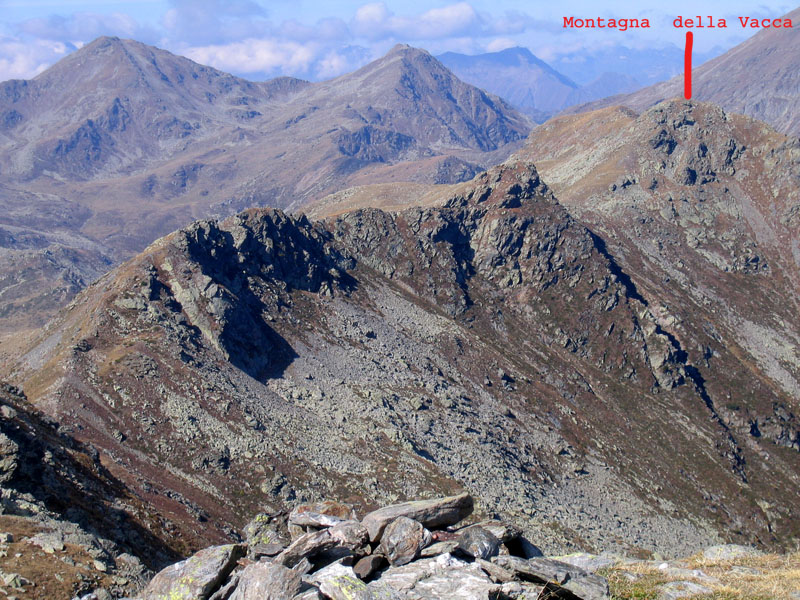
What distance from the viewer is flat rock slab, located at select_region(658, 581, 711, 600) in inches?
806

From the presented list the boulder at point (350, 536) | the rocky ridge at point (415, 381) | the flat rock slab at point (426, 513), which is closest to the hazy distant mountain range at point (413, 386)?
the rocky ridge at point (415, 381)

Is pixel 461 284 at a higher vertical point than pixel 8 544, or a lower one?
lower

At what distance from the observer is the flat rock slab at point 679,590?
2048cm

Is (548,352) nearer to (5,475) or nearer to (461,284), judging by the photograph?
(461,284)

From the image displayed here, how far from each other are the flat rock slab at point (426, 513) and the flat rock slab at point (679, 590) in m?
7.77

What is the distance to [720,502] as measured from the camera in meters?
114

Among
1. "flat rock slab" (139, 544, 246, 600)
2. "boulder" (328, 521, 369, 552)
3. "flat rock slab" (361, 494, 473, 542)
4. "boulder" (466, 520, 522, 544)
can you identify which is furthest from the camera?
"boulder" (466, 520, 522, 544)

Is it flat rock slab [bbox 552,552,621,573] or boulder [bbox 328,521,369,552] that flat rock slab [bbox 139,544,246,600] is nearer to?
boulder [bbox 328,521,369,552]

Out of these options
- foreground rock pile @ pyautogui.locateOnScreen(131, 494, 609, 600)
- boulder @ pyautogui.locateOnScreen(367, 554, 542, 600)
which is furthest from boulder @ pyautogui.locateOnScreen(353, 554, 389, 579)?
boulder @ pyautogui.locateOnScreen(367, 554, 542, 600)

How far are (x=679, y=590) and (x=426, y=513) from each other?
964 cm

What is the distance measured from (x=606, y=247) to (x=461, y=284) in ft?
198

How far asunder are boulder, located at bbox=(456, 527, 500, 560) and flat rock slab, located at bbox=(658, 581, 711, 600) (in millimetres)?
5936

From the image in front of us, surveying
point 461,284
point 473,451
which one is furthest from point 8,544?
point 461,284

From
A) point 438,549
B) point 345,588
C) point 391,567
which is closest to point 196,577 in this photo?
point 345,588
